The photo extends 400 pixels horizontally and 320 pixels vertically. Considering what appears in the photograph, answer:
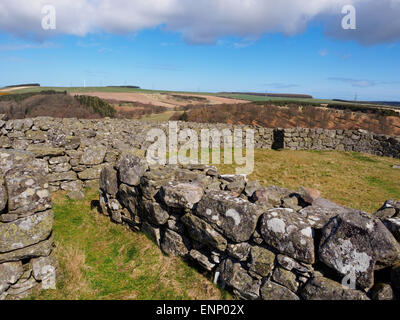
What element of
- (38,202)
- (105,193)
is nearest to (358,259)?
(38,202)

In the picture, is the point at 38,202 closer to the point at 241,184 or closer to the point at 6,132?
the point at 241,184

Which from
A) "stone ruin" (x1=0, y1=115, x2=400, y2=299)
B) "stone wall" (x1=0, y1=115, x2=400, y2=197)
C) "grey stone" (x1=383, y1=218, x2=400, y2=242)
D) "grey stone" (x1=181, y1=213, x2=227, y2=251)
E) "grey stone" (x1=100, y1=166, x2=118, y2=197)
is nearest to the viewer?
"stone ruin" (x1=0, y1=115, x2=400, y2=299)

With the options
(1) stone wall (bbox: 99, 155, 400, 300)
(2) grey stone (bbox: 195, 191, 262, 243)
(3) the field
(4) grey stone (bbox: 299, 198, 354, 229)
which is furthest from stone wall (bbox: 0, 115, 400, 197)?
(4) grey stone (bbox: 299, 198, 354, 229)

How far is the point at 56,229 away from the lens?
625cm

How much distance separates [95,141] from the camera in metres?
9.45

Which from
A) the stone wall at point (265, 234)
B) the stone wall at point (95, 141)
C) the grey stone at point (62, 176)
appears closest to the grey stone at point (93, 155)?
the stone wall at point (95, 141)

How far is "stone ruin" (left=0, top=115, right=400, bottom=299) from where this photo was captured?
3.33 metres

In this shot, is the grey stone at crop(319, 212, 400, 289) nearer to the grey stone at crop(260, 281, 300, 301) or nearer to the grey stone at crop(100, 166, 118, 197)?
the grey stone at crop(260, 281, 300, 301)

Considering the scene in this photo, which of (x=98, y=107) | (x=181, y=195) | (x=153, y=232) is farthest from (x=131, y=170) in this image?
(x=98, y=107)

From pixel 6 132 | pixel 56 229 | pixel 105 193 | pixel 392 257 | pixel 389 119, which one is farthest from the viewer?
pixel 389 119

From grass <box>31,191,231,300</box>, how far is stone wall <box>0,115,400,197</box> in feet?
7.80

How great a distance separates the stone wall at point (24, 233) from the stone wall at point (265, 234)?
82.9 inches
